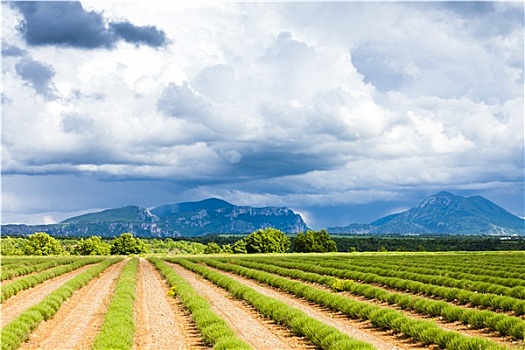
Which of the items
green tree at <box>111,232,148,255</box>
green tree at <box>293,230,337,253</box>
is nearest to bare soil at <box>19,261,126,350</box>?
green tree at <box>293,230,337,253</box>

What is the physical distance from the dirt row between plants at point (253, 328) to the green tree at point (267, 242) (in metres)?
96.5

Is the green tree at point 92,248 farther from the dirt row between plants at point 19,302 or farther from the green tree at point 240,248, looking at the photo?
the dirt row between plants at point 19,302

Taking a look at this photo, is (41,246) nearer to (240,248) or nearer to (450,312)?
(240,248)

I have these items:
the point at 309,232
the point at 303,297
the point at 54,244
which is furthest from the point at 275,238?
the point at 303,297

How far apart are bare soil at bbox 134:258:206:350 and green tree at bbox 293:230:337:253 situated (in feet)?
304

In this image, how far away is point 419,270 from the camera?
42.4 m

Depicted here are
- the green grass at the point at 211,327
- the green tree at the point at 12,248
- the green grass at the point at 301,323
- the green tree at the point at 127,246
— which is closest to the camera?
the green grass at the point at 301,323

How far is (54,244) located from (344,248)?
84.7 meters

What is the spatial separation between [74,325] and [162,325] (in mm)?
3316

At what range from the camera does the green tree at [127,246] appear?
142 m

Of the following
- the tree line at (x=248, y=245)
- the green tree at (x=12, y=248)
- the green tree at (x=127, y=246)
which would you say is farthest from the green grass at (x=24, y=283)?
the green tree at (x=127, y=246)

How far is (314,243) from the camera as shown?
125 metres

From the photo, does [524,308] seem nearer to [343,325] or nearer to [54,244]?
[343,325]

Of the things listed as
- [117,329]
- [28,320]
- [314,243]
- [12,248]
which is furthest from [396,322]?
[12,248]
